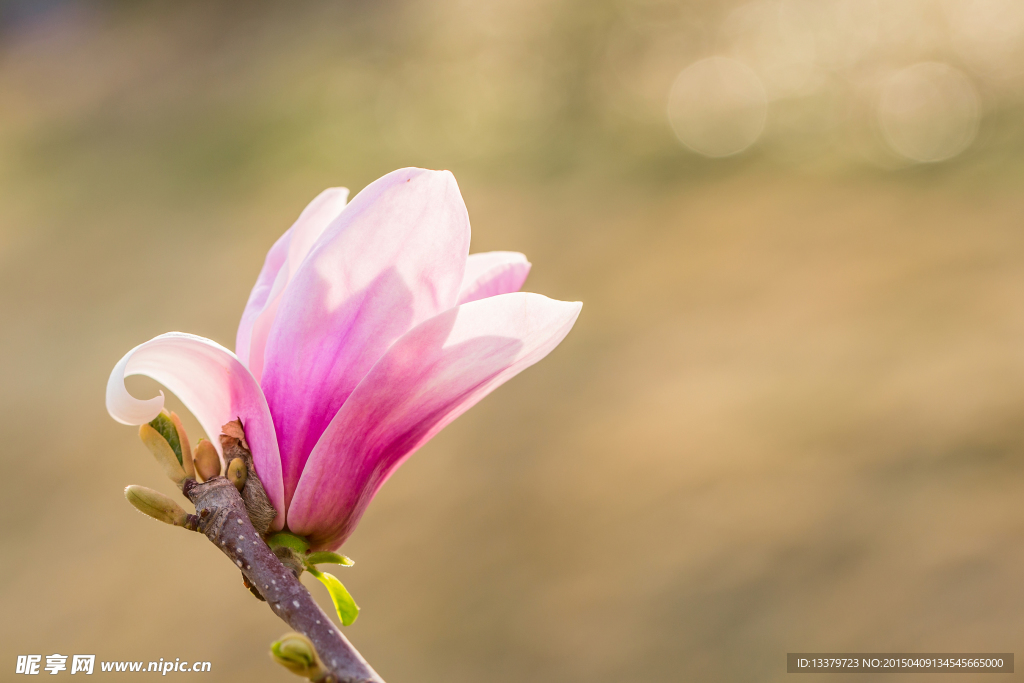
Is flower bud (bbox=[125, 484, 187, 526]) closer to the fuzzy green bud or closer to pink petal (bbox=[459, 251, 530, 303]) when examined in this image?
the fuzzy green bud

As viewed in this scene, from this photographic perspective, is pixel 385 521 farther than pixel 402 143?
No

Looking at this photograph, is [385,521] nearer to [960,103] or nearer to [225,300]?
[225,300]

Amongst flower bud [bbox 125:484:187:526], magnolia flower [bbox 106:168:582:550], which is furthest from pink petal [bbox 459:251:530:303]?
flower bud [bbox 125:484:187:526]

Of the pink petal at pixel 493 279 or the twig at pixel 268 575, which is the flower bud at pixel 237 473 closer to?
the twig at pixel 268 575

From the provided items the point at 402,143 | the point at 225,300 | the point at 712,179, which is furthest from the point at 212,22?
the point at 712,179

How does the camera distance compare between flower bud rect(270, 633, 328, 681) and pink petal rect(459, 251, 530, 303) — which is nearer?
flower bud rect(270, 633, 328, 681)
